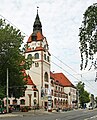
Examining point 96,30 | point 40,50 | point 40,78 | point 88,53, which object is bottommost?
point 88,53

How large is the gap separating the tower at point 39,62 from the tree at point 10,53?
114 ft

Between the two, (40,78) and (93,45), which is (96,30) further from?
(40,78)

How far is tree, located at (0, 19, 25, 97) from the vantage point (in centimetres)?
5491

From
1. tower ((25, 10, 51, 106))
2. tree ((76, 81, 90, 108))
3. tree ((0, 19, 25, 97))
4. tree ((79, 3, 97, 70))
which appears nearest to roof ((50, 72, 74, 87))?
tree ((76, 81, 90, 108))

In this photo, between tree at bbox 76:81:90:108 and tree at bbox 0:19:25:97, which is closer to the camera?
tree at bbox 0:19:25:97

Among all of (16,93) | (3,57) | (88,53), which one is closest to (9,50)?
(3,57)

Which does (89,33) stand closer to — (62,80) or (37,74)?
(37,74)

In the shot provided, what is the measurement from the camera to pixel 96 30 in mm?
9562

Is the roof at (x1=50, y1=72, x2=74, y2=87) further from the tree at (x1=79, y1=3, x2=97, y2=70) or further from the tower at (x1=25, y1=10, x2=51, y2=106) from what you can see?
the tree at (x1=79, y1=3, x2=97, y2=70)

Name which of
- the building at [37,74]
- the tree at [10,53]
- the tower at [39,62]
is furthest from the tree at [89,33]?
the tower at [39,62]

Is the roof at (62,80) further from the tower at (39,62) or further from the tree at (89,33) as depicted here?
the tree at (89,33)

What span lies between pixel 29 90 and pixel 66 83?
124ft

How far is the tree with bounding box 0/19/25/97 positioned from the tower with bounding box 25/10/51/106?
34670mm

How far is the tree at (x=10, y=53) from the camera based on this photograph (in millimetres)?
54906
